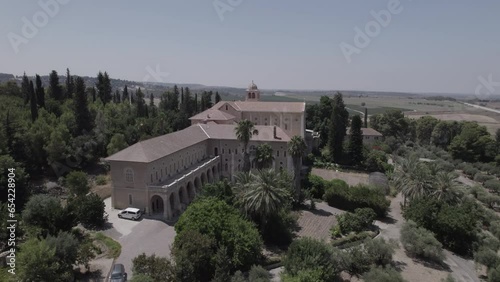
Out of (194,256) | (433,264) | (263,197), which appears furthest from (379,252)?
(194,256)

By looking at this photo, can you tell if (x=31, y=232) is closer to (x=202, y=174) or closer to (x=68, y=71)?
(x=202, y=174)

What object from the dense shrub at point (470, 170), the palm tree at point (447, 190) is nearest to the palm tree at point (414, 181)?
the palm tree at point (447, 190)

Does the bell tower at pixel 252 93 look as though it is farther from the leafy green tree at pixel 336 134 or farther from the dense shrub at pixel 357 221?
the dense shrub at pixel 357 221

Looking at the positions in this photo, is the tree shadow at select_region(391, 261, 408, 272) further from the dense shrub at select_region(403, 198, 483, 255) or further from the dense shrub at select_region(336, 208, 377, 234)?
the dense shrub at select_region(403, 198, 483, 255)

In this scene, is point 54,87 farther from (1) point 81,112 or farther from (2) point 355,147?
(2) point 355,147

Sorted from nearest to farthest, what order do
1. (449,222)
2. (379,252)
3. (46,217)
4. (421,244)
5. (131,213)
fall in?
(46,217)
(379,252)
(421,244)
(449,222)
(131,213)

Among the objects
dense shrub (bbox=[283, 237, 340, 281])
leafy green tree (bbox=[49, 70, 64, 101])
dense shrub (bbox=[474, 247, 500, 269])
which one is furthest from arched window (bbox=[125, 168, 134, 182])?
leafy green tree (bbox=[49, 70, 64, 101])
